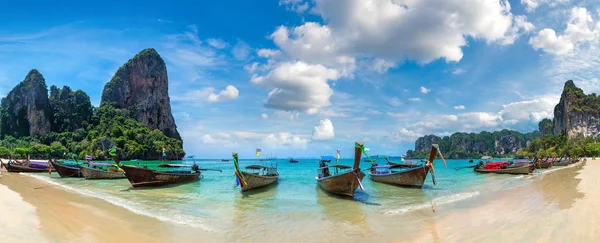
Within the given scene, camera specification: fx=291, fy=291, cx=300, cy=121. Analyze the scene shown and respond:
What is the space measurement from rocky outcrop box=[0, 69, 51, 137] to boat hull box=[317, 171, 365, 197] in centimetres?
11063

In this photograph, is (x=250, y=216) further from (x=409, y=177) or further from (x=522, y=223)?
(x=409, y=177)

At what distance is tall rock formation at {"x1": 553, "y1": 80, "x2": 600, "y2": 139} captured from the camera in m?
95.8

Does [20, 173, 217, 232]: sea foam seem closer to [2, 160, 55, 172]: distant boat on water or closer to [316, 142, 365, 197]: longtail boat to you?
[316, 142, 365, 197]: longtail boat

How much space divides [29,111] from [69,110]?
10.7m

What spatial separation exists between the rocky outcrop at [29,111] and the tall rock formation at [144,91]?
24597 millimetres

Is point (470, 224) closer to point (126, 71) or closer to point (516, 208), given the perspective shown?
point (516, 208)

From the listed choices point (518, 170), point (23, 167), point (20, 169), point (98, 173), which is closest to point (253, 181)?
point (98, 173)

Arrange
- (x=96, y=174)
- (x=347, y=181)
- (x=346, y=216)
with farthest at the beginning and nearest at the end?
(x=96, y=174) < (x=347, y=181) < (x=346, y=216)

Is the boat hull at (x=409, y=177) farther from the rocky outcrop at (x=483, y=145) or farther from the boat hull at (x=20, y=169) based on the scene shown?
the rocky outcrop at (x=483, y=145)

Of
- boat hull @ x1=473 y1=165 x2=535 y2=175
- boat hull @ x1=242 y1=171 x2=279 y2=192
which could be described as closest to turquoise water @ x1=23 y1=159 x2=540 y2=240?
boat hull @ x1=242 y1=171 x2=279 y2=192

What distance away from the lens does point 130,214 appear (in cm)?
1166

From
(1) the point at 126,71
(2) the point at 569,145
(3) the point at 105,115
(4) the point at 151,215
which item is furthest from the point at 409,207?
(1) the point at 126,71

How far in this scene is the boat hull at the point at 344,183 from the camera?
15289mm

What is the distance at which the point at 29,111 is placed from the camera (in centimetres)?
9131
